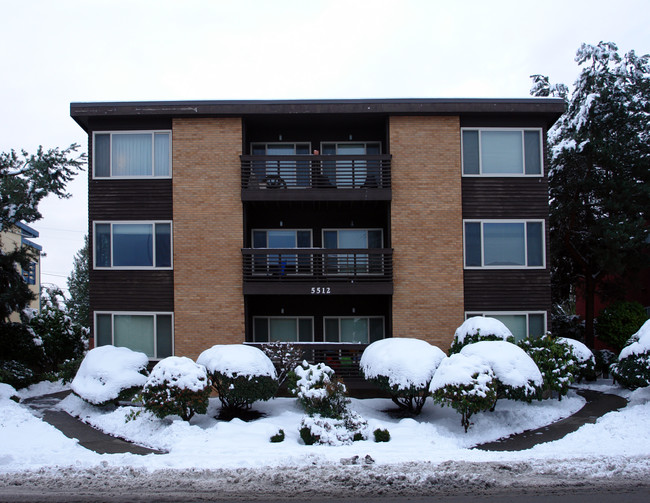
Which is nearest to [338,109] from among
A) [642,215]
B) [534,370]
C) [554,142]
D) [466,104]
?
[466,104]

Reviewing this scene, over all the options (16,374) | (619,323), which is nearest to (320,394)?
(16,374)

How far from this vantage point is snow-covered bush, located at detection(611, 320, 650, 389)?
48.2 ft

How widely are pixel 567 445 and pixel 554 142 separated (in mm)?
15475

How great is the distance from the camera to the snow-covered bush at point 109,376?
47.0 ft

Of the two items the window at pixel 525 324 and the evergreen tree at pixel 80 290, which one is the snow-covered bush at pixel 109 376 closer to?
the window at pixel 525 324

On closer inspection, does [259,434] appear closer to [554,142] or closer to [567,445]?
[567,445]

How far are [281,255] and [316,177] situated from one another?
8.90ft

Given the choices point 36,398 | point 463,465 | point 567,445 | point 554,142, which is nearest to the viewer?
point 463,465

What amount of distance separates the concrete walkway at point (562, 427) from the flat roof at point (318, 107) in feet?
28.7

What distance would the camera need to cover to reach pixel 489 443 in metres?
12.4

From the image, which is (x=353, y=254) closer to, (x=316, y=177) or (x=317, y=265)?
(x=317, y=265)

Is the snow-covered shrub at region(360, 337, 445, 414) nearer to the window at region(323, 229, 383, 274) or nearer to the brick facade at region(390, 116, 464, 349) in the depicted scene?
the brick facade at region(390, 116, 464, 349)

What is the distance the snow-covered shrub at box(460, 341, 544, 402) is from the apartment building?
12.1 ft

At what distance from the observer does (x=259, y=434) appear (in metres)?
12.2
